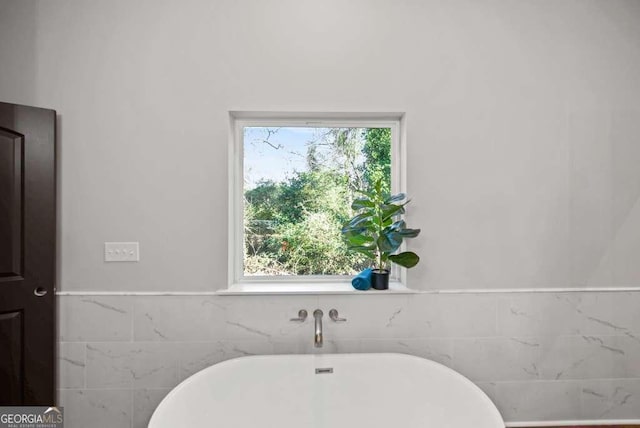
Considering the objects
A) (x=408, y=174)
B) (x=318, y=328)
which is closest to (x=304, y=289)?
(x=318, y=328)

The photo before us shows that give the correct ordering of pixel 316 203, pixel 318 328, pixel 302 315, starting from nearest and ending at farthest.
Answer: pixel 318 328 → pixel 302 315 → pixel 316 203

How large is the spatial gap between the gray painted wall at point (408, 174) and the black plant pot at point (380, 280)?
7 centimetres

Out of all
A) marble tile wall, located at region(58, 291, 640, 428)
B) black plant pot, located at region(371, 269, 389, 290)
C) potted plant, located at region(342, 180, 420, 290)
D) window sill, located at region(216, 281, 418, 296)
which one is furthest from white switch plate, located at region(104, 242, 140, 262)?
black plant pot, located at region(371, 269, 389, 290)

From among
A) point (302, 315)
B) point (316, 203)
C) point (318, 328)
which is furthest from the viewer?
point (316, 203)

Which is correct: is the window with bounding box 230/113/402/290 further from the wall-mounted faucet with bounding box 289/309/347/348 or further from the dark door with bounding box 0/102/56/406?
the dark door with bounding box 0/102/56/406

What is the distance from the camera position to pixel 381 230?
1.85m

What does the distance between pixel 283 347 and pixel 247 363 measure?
22 cm

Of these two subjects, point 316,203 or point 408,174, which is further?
point 316,203

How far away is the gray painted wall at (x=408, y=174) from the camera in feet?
6.10

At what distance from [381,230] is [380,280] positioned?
271 mm

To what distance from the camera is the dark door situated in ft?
5.64

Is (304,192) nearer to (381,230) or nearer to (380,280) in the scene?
(381,230)

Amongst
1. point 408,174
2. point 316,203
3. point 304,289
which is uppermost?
point 408,174

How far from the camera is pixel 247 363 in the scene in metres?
1.74
